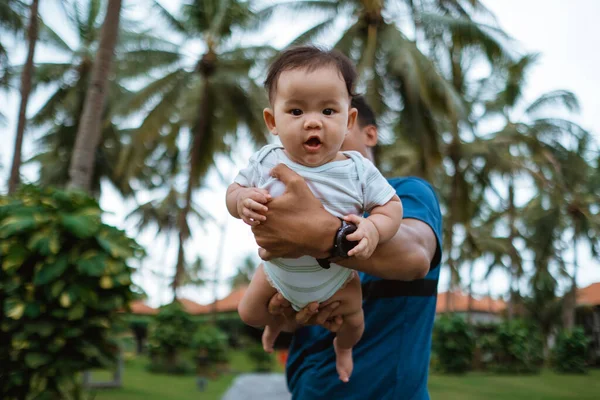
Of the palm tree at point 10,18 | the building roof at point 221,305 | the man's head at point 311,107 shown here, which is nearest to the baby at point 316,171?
the man's head at point 311,107

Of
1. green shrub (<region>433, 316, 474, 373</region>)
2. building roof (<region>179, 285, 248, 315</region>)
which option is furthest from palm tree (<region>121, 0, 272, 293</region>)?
building roof (<region>179, 285, 248, 315</region>)

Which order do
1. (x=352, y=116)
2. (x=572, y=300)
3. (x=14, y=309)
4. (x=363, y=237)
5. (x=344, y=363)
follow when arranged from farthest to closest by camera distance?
1. (x=572, y=300)
2. (x=14, y=309)
3. (x=344, y=363)
4. (x=352, y=116)
5. (x=363, y=237)

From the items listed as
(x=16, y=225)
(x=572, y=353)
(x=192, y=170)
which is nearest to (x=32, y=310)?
(x=16, y=225)

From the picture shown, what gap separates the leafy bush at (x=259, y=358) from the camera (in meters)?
18.3

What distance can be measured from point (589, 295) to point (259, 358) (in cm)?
1926

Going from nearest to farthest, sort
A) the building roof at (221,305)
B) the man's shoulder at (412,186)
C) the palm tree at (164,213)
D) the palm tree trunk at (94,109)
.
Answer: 1. the man's shoulder at (412,186)
2. the palm tree trunk at (94,109)
3. the palm tree at (164,213)
4. the building roof at (221,305)

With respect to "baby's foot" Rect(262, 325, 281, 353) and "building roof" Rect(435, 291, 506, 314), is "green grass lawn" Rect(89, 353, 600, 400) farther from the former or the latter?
"building roof" Rect(435, 291, 506, 314)

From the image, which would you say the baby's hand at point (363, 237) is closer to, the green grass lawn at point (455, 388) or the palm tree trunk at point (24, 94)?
the green grass lawn at point (455, 388)

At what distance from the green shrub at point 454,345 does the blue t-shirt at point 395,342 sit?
59.3 ft

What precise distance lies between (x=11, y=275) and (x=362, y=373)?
3349mm

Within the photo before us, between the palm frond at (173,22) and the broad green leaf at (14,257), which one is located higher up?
the palm frond at (173,22)

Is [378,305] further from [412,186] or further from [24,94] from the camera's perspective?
[24,94]

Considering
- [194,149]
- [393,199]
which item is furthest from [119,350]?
[194,149]

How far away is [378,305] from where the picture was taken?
5.98 ft
